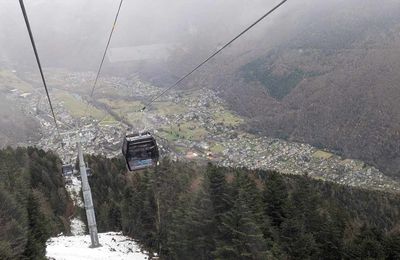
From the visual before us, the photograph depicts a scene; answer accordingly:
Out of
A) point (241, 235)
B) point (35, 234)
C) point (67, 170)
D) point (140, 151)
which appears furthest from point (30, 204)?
point (140, 151)

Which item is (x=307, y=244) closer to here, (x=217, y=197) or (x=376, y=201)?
(x=217, y=197)

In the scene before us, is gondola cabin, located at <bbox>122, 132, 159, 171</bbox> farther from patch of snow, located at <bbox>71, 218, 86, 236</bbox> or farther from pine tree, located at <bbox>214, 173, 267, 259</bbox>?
patch of snow, located at <bbox>71, 218, 86, 236</bbox>

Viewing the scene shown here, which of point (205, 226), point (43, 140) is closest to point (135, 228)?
point (205, 226)

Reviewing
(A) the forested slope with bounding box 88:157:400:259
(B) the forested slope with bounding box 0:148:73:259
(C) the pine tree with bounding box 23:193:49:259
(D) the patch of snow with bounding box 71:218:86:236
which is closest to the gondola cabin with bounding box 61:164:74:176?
(B) the forested slope with bounding box 0:148:73:259

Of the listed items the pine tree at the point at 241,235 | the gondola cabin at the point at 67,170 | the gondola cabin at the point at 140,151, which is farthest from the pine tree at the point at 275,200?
the gondola cabin at the point at 140,151

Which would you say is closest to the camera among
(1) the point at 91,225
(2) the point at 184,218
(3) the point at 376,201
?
(1) the point at 91,225

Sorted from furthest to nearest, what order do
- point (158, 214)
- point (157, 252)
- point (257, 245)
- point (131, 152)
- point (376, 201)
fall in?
point (376, 201) → point (158, 214) → point (157, 252) → point (257, 245) → point (131, 152)
